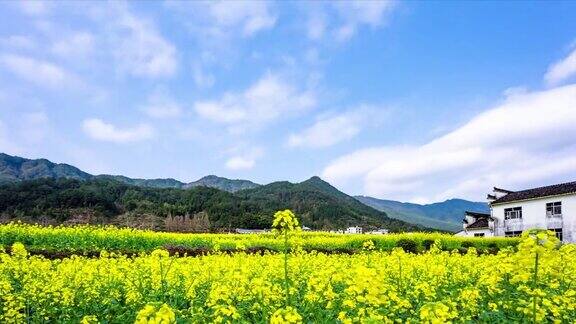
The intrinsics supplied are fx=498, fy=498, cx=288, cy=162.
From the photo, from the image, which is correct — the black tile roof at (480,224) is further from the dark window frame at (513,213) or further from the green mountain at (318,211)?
the green mountain at (318,211)

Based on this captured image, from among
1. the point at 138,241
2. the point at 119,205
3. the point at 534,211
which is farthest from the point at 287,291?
the point at 119,205

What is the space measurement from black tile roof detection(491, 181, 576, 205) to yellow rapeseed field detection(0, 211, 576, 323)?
119 ft

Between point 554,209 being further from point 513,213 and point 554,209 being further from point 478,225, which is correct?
point 478,225

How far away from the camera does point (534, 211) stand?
1802 inches

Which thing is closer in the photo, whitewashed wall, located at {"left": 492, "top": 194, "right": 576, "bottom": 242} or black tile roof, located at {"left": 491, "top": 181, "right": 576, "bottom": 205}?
whitewashed wall, located at {"left": 492, "top": 194, "right": 576, "bottom": 242}

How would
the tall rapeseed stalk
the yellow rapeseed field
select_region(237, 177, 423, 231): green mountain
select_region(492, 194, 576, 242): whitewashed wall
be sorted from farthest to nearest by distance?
select_region(237, 177, 423, 231): green mountain
select_region(492, 194, 576, 242): whitewashed wall
the tall rapeseed stalk
the yellow rapeseed field

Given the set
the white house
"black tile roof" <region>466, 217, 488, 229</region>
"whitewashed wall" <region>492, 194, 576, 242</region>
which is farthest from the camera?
"black tile roof" <region>466, 217, 488, 229</region>

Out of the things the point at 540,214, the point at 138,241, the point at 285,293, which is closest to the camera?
the point at 285,293

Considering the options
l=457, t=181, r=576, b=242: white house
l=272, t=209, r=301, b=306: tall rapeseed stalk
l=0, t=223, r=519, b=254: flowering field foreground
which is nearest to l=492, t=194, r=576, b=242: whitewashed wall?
l=457, t=181, r=576, b=242: white house

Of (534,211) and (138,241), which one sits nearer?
(138,241)

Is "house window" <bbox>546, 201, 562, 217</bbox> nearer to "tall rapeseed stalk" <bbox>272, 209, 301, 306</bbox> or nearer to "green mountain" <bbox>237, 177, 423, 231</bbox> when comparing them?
"green mountain" <bbox>237, 177, 423, 231</bbox>

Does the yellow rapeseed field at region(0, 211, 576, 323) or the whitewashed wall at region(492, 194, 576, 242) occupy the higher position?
the whitewashed wall at region(492, 194, 576, 242)

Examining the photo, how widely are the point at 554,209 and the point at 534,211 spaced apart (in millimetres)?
2084

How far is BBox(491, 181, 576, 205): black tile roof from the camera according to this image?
43438 millimetres
